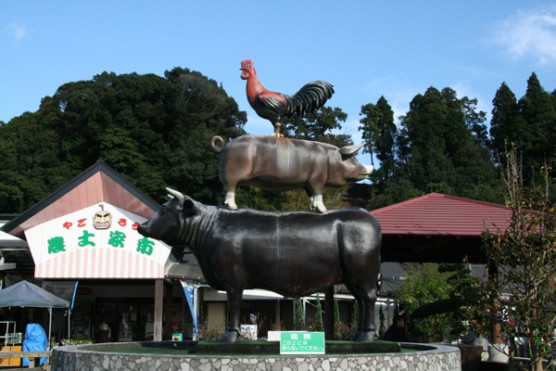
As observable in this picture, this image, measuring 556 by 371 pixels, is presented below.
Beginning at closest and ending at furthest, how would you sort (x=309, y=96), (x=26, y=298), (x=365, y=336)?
(x=365, y=336)
(x=309, y=96)
(x=26, y=298)

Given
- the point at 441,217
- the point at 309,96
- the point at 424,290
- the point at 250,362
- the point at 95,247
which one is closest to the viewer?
the point at 250,362

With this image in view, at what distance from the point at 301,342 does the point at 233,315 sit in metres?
1.21

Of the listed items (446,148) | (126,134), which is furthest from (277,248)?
(446,148)

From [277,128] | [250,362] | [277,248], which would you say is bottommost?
[250,362]

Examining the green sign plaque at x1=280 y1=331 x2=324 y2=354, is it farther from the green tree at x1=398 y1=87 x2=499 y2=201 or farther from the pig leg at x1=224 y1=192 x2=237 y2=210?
the green tree at x1=398 y1=87 x2=499 y2=201

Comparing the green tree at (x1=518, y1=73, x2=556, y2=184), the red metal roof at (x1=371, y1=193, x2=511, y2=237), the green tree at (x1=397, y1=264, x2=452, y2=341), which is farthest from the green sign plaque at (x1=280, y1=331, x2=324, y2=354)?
the green tree at (x1=518, y1=73, x2=556, y2=184)

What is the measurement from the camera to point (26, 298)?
16.5 metres

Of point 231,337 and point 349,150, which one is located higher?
point 349,150

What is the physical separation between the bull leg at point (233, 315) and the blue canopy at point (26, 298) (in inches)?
444

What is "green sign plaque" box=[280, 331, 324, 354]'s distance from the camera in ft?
19.4

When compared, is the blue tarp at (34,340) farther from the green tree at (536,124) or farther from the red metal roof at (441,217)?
the green tree at (536,124)

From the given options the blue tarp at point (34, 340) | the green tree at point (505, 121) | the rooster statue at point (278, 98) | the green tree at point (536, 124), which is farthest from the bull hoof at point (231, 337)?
the green tree at point (505, 121)

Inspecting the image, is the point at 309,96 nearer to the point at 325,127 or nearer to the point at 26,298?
the point at 26,298

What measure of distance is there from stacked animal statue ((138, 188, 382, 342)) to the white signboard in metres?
12.2
